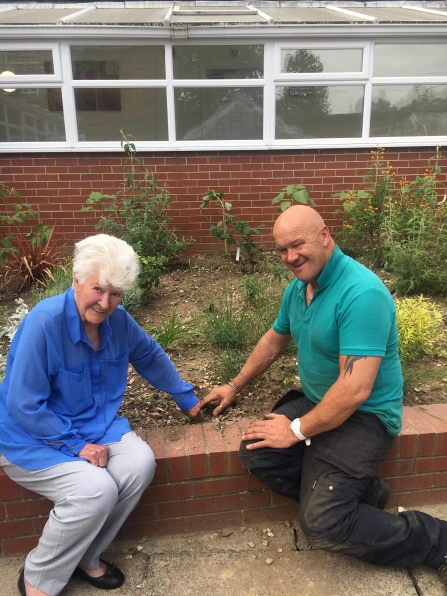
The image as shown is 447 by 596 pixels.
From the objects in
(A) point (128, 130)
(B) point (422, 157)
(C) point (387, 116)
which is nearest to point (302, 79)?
(C) point (387, 116)


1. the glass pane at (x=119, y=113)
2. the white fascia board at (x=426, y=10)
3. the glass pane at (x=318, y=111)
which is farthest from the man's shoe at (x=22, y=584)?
the white fascia board at (x=426, y=10)

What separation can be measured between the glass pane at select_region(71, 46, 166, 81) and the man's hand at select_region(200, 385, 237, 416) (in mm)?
4827

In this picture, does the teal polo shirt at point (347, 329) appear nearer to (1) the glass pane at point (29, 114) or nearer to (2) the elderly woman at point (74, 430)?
(2) the elderly woman at point (74, 430)

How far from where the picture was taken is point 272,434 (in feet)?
6.99

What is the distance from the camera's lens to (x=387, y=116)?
21.0ft

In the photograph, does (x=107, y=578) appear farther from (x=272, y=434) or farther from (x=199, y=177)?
(x=199, y=177)

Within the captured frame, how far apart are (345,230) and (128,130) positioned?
299 centimetres

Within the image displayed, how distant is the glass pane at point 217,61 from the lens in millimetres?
6059

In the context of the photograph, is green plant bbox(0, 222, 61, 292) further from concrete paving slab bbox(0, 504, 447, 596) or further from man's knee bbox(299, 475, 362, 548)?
man's knee bbox(299, 475, 362, 548)

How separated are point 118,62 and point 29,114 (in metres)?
1.28

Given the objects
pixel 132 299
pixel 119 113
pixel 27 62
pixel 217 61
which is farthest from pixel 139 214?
pixel 27 62

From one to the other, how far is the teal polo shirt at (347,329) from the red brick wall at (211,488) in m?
0.41

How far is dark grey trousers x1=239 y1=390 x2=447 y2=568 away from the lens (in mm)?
1966

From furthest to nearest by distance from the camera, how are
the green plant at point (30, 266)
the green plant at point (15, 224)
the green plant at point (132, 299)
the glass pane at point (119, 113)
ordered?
the glass pane at point (119, 113), the green plant at point (15, 224), the green plant at point (30, 266), the green plant at point (132, 299)
